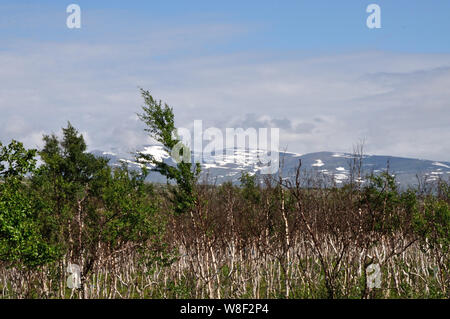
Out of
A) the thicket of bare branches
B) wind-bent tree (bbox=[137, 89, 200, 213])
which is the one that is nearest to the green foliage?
the thicket of bare branches

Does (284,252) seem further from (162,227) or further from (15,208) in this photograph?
(162,227)

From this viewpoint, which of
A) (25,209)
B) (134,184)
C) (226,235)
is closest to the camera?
(25,209)

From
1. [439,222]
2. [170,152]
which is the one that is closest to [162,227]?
[170,152]

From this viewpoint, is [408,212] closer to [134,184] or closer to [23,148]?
[134,184]

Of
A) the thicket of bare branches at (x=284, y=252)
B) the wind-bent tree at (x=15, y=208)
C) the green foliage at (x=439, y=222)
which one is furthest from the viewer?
the green foliage at (x=439, y=222)

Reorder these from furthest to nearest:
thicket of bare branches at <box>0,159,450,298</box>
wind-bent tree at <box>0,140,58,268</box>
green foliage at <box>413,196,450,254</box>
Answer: green foliage at <box>413,196,450,254</box>, thicket of bare branches at <box>0,159,450,298</box>, wind-bent tree at <box>0,140,58,268</box>

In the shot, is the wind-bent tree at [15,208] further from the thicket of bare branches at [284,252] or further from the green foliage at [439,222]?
the green foliage at [439,222]

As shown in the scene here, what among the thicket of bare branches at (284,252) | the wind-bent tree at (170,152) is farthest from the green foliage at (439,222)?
the wind-bent tree at (170,152)

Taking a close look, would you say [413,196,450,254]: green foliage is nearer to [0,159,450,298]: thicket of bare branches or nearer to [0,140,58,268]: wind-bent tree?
[0,159,450,298]: thicket of bare branches
